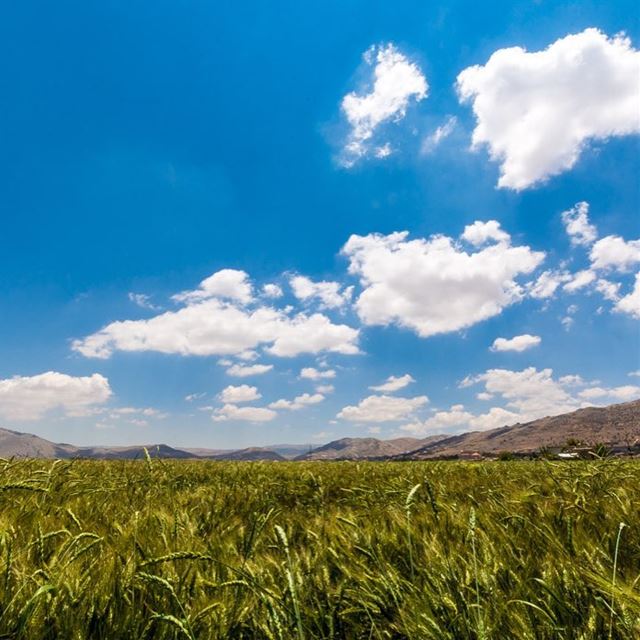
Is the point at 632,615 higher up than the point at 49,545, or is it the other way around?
the point at 49,545

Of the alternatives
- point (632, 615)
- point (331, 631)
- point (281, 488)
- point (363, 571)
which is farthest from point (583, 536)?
point (281, 488)

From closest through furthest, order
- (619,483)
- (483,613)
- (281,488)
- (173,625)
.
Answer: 1. (173,625)
2. (483,613)
3. (619,483)
4. (281,488)

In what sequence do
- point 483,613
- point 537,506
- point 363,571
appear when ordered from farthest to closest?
point 537,506 → point 363,571 → point 483,613

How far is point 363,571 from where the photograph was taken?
90.3 inches

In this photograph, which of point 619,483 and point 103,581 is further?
point 619,483

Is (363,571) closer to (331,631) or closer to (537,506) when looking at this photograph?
(331,631)

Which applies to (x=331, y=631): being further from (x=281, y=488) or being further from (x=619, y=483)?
(x=619, y=483)

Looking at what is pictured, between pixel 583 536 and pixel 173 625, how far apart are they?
97.5 inches

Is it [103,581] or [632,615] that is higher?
[103,581]

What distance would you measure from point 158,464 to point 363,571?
7517mm

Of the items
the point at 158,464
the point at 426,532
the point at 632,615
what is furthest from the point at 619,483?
the point at 158,464

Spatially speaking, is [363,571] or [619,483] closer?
[363,571]

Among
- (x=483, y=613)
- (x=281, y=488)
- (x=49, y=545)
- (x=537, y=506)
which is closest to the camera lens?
(x=483, y=613)

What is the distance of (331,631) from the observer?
1754 millimetres
